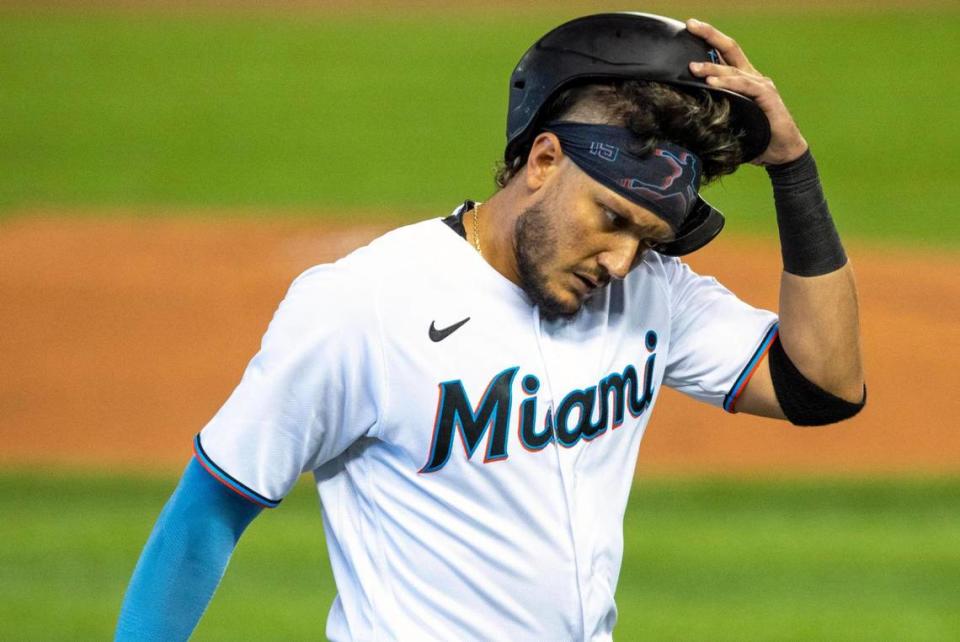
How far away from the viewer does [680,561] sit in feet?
21.6

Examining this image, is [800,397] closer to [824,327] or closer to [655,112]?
[824,327]

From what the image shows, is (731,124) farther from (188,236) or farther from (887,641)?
(188,236)

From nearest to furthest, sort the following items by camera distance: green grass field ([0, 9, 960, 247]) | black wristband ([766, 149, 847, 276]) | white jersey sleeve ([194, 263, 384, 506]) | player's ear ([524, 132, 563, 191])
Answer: white jersey sleeve ([194, 263, 384, 506]), player's ear ([524, 132, 563, 191]), black wristband ([766, 149, 847, 276]), green grass field ([0, 9, 960, 247])

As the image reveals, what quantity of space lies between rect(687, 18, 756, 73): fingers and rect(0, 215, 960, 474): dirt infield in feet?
18.0

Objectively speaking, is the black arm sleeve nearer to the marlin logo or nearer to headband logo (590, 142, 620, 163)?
the marlin logo

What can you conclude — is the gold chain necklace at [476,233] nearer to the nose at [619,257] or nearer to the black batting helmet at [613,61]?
the black batting helmet at [613,61]

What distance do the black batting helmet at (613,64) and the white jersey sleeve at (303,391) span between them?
47 centimetres

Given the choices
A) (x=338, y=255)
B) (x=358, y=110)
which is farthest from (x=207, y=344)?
(x=358, y=110)

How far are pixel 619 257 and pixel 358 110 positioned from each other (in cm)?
1606

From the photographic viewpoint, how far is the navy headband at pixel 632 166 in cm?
241

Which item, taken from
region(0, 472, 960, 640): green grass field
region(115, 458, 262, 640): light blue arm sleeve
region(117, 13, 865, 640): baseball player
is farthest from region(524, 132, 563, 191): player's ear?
region(0, 472, 960, 640): green grass field

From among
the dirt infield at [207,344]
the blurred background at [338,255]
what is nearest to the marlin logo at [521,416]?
the blurred background at [338,255]

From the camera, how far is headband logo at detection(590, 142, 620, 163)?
241cm

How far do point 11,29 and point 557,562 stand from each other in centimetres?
1959
